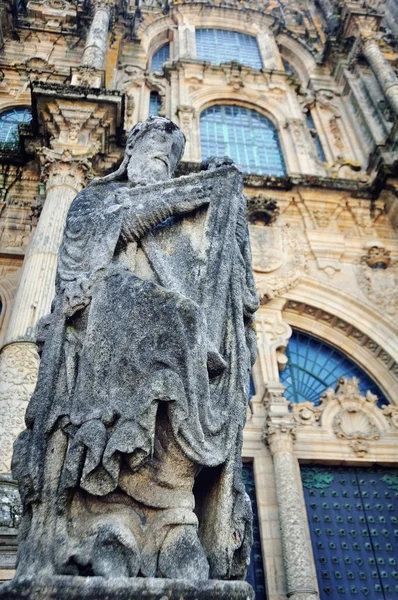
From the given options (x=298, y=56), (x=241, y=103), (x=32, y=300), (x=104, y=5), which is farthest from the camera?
(x=298, y=56)

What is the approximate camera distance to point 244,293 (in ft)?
10.5

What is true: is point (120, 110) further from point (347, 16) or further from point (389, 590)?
point (347, 16)

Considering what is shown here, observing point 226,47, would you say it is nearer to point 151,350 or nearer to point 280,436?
point 280,436

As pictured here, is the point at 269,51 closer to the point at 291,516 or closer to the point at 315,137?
the point at 315,137

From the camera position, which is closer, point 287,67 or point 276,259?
point 276,259

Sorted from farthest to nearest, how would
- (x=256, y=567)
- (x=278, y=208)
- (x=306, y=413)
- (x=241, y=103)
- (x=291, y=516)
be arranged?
(x=241, y=103) → (x=278, y=208) → (x=306, y=413) → (x=256, y=567) → (x=291, y=516)

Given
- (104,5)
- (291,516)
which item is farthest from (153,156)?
(104,5)

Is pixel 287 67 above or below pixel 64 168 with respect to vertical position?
above

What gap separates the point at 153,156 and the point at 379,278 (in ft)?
23.7

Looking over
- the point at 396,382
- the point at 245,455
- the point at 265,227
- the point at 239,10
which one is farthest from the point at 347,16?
the point at 245,455

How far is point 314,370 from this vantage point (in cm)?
905

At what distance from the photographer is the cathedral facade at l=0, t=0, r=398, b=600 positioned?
6562 mm

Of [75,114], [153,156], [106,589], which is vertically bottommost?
[106,589]

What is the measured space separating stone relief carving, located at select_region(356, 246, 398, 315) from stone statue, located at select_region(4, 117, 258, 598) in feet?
22.8
